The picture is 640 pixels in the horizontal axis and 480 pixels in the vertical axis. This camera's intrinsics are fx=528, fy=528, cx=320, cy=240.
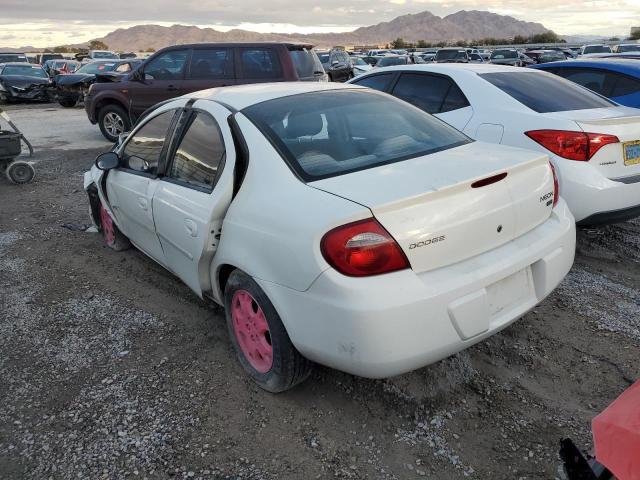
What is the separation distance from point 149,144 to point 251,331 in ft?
5.75

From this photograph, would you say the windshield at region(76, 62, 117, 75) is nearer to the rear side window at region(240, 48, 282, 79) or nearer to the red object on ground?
the rear side window at region(240, 48, 282, 79)

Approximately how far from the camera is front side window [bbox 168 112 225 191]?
2980 mm

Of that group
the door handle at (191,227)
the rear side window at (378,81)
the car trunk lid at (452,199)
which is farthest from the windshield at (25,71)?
the car trunk lid at (452,199)

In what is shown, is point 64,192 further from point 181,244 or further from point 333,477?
point 333,477

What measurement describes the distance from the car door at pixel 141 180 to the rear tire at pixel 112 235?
0.46 metres

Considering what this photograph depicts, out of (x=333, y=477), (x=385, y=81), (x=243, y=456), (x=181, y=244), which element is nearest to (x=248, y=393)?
Answer: (x=243, y=456)

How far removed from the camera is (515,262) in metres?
2.42

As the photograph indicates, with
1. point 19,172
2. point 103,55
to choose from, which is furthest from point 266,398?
point 103,55

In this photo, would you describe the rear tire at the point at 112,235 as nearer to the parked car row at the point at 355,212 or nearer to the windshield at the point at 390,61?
the parked car row at the point at 355,212

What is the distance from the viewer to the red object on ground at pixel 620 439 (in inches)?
52.2

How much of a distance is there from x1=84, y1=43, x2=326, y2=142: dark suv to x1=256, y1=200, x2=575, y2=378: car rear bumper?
7.65 metres

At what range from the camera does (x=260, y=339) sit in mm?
2787

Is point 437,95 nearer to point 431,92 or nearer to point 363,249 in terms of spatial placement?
point 431,92

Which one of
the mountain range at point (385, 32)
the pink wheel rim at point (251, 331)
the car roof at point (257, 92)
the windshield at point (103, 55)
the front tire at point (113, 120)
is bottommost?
the mountain range at point (385, 32)
